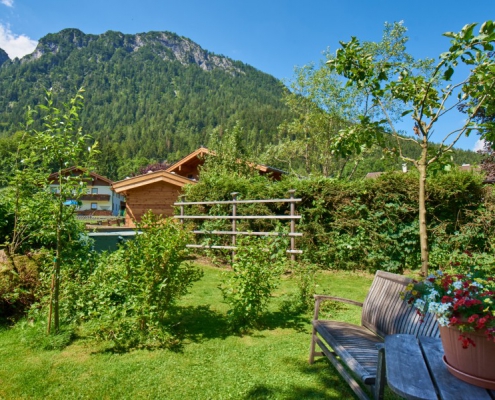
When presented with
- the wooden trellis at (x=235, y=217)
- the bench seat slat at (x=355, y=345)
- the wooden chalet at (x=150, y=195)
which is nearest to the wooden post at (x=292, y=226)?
the wooden trellis at (x=235, y=217)

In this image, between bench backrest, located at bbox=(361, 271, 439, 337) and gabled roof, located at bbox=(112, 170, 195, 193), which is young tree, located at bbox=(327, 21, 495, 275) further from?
gabled roof, located at bbox=(112, 170, 195, 193)

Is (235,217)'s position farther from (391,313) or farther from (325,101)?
(325,101)

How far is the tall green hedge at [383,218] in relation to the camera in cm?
715

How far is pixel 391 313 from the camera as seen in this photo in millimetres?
2908

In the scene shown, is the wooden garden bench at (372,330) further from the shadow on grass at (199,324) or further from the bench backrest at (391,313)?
the shadow on grass at (199,324)

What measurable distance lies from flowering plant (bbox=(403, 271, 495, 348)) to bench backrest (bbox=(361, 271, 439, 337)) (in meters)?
0.85

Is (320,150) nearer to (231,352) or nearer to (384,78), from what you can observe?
(384,78)

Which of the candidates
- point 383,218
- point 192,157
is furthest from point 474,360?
point 192,157

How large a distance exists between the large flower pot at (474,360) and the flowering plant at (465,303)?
3cm

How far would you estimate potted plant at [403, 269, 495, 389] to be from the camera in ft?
5.02

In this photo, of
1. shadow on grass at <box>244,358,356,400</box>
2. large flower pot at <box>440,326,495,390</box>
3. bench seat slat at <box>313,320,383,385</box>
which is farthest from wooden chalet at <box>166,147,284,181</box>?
large flower pot at <box>440,326,495,390</box>

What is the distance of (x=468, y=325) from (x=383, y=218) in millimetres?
6514

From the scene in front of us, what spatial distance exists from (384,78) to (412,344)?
331 cm

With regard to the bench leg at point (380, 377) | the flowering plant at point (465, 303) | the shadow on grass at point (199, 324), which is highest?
the flowering plant at point (465, 303)
